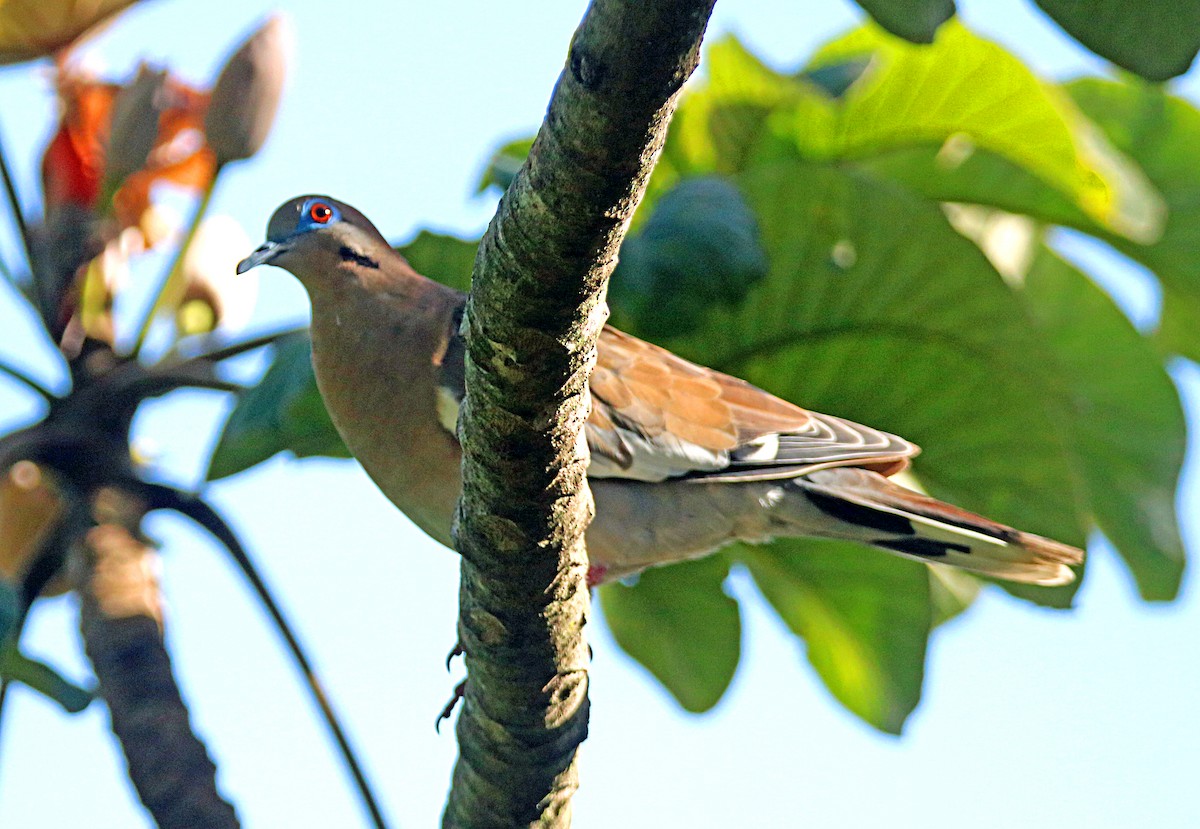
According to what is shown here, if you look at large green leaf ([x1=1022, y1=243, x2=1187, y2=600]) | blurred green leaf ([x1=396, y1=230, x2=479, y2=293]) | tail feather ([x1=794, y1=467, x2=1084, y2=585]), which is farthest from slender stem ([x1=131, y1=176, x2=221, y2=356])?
large green leaf ([x1=1022, y1=243, x2=1187, y2=600])

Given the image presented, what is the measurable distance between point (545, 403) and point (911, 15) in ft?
2.05

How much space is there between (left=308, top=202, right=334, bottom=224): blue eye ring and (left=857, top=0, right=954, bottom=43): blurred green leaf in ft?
6.16

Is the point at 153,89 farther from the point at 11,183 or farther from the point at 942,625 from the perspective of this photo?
the point at 942,625

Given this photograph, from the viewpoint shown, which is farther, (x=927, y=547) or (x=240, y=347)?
(x=240, y=347)

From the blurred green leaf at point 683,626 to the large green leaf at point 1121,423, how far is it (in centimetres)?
109

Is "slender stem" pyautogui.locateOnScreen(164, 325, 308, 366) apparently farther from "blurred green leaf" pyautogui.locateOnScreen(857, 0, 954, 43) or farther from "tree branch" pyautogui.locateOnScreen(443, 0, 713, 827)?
"blurred green leaf" pyautogui.locateOnScreen(857, 0, 954, 43)

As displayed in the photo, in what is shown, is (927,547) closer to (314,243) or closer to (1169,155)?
(314,243)

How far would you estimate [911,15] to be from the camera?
5.11 ft

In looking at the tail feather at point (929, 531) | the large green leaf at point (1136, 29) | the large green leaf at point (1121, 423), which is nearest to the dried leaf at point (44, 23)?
the tail feather at point (929, 531)

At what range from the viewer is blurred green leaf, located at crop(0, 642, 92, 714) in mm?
2268

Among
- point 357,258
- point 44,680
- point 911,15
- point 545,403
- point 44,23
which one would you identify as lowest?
point 44,680

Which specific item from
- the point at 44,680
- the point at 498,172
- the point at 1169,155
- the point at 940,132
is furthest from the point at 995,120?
the point at 44,680


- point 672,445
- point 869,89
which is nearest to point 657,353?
point 672,445

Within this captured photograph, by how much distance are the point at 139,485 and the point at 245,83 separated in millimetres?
944
